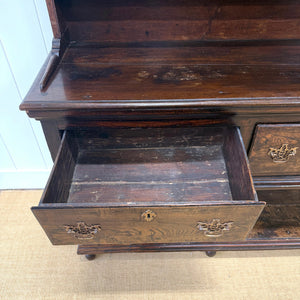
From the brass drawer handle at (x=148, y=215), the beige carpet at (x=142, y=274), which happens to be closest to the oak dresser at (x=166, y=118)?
the brass drawer handle at (x=148, y=215)

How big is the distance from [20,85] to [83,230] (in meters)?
0.69

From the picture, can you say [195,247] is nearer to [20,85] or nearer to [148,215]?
[148,215]

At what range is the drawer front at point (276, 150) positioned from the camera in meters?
0.77

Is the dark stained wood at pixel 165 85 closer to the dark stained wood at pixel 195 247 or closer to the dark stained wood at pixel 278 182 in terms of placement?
the dark stained wood at pixel 278 182

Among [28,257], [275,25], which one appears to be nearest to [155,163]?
[275,25]

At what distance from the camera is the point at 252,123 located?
30.2 inches

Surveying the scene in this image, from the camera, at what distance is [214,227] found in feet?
2.30

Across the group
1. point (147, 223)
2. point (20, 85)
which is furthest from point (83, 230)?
point (20, 85)

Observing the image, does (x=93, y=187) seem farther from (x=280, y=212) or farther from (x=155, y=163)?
(x=280, y=212)

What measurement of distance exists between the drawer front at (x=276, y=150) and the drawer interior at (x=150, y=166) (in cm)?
7

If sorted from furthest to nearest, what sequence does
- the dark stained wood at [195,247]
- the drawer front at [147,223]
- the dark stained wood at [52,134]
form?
the dark stained wood at [195,247] < the dark stained wood at [52,134] < the drawer front at [147,223]

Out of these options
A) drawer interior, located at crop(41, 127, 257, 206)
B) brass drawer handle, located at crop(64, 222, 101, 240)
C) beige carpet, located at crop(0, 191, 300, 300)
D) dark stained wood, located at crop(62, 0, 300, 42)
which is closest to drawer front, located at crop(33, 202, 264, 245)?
brass drawer handle, located at crop(64, 222, 101, 240)

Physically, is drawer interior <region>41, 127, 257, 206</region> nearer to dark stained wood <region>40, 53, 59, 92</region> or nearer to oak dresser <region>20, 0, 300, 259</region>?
oak dresser <region>20, 0, 300, 259</region>

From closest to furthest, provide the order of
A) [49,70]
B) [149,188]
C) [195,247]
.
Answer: [49,70] < [149,188] < [195,247]
